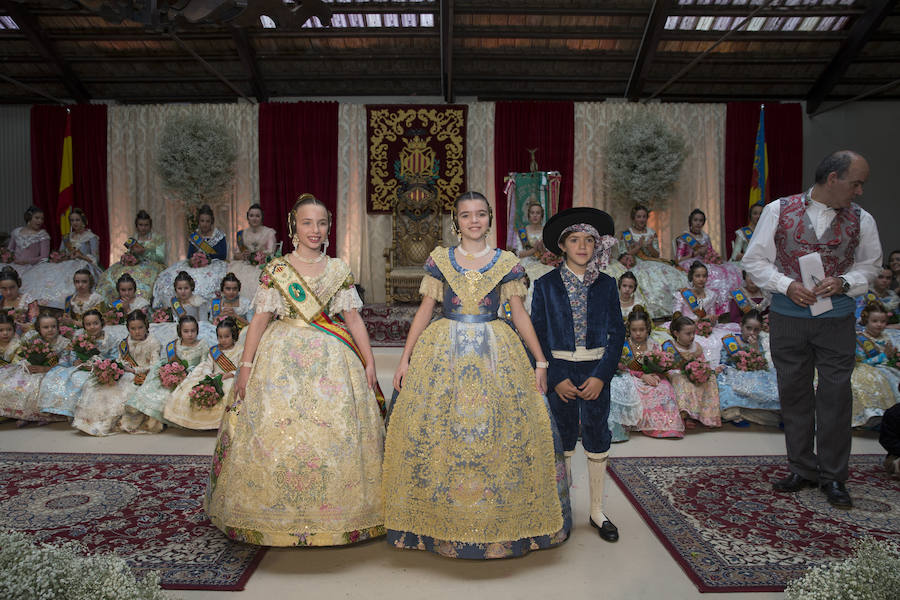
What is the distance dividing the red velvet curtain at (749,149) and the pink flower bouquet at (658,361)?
18.0 feet

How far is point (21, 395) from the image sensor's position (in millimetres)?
5273

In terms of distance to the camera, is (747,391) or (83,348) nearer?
(747,391)

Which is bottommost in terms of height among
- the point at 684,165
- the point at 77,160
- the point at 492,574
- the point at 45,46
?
the point at 492,574

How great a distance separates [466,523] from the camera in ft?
9.10

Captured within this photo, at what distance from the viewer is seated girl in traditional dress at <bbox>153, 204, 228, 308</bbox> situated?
25.7 ft

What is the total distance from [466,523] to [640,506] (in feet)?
4.19

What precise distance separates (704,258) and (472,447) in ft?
21.0

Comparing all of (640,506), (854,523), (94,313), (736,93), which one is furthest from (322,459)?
(736,93)

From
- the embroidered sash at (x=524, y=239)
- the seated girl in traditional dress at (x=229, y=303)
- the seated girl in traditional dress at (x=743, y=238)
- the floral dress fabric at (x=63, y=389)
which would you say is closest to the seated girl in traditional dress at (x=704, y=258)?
the seated girl in traditional dress at (x=743, y=238)

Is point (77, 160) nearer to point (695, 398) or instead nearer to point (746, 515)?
point (695, 398)

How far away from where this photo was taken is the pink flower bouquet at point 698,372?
16.7ft

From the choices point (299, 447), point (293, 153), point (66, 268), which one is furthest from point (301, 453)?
point (293, 153)

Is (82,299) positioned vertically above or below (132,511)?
above

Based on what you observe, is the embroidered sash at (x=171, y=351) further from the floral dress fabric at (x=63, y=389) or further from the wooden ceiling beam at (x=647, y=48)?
the wooden ceiling beam at (x=647, y=48)
